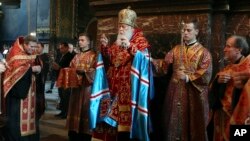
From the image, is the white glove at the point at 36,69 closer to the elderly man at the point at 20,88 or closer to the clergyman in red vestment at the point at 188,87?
the elderly man at the point at 20,88

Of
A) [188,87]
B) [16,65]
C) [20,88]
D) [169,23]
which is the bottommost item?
[20,88]

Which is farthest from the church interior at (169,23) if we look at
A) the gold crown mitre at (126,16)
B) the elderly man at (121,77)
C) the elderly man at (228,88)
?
the elderly man at (228,88)

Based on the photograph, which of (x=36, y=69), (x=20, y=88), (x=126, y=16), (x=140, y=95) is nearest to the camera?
(x=140, y=95)

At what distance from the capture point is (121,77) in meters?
4.34

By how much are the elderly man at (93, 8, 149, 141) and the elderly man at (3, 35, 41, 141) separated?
1237 millimetres

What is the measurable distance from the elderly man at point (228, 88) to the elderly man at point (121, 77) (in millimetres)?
960

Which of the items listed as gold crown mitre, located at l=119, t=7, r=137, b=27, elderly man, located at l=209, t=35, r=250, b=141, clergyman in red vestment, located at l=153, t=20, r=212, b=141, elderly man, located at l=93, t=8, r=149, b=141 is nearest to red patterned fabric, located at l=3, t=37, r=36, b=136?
elderly man, located at l=93, t=8, r=149, b=141

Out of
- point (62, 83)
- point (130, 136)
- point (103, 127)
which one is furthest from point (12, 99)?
point (130, 136)

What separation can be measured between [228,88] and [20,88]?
278 centimetres

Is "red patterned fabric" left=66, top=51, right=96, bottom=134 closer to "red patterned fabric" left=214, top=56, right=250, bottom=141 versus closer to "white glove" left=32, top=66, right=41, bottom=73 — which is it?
"white glove" left=32, top=66, right=41, bottom=73

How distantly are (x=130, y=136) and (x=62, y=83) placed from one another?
1.93m

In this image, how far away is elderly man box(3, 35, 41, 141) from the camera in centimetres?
496

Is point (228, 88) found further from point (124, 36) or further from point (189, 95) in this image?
point (124, 36)

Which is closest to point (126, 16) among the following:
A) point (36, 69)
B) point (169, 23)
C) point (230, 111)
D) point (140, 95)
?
point (140, 95)
